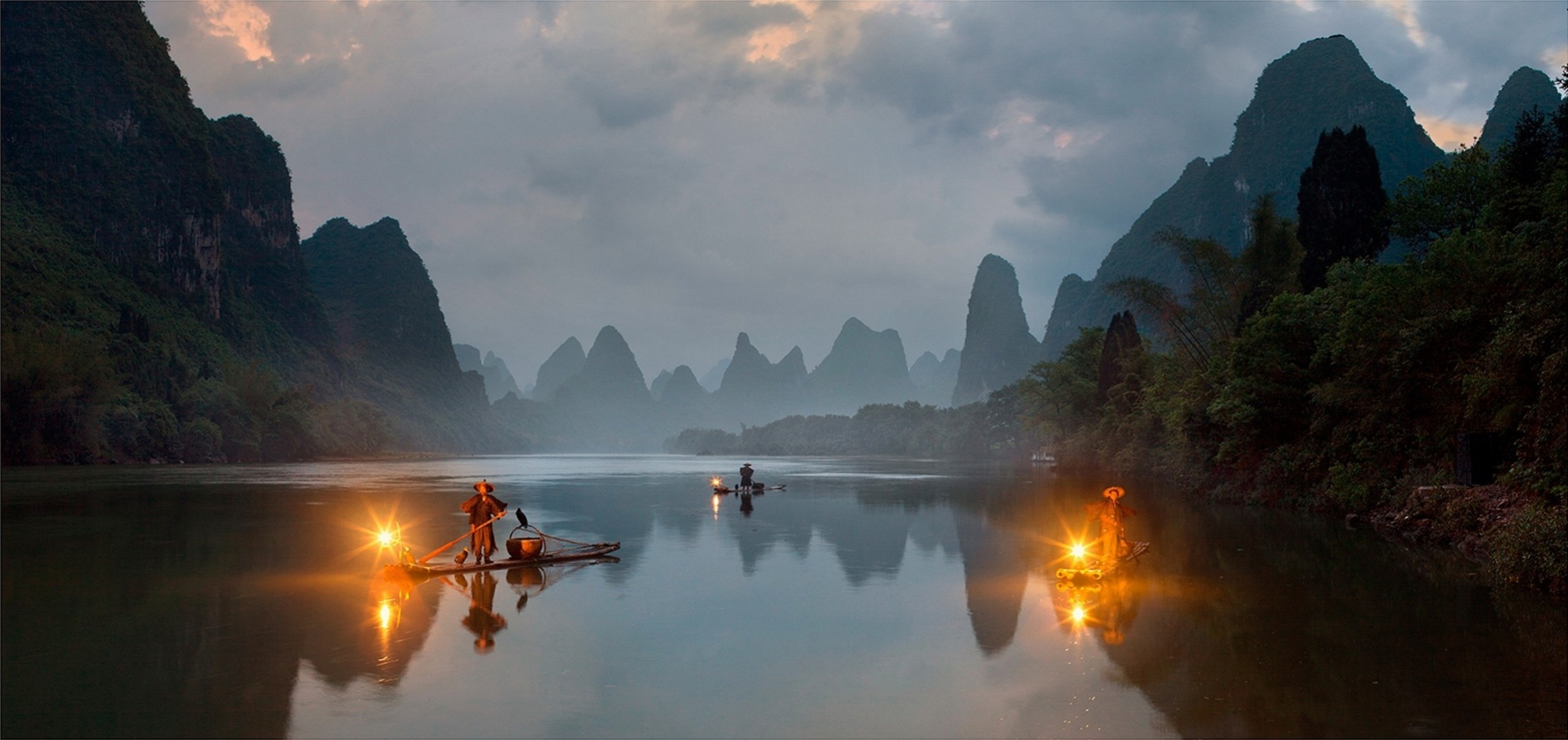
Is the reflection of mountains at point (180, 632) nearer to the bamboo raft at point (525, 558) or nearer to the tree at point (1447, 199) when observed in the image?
the bamboo raft at point (525, 558)

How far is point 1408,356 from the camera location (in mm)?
22609

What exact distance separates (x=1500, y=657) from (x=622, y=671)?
966cm

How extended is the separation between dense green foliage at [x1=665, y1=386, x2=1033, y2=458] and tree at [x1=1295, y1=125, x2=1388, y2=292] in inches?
3228

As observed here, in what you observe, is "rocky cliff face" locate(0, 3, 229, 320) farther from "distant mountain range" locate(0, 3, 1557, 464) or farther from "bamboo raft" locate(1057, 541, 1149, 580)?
"bamboo raft" locate(1057, 541, 1149, 580)

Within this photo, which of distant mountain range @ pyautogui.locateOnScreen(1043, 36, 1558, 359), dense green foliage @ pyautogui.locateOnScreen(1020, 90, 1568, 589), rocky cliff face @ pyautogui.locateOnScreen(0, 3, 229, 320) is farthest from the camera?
distant mountain range @ pyautogui.locateOnScreen(1043, 36, 1558, 359)

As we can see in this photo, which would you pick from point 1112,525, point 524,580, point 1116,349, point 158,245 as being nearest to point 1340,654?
point 1112,525

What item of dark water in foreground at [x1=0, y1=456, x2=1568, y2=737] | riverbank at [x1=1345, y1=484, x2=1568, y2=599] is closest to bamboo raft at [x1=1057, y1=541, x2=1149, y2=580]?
dark water in foreground at [x1=0, y1=456, x2=1568, y2=737]

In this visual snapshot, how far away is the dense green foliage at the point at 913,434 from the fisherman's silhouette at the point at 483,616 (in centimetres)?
11037

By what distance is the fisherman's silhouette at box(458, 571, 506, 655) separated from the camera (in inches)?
450

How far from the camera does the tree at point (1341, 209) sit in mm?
38562

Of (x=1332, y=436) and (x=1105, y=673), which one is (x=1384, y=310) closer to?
(x=1332, y=436)

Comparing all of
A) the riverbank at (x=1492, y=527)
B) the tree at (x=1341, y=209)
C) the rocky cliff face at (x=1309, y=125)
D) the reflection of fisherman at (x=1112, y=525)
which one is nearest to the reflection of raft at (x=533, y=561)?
the reflection of fisherman at (x=1112, y=525)

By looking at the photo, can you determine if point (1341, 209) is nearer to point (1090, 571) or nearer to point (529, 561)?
point (1090, 571)

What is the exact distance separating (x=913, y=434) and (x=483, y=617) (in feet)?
486
